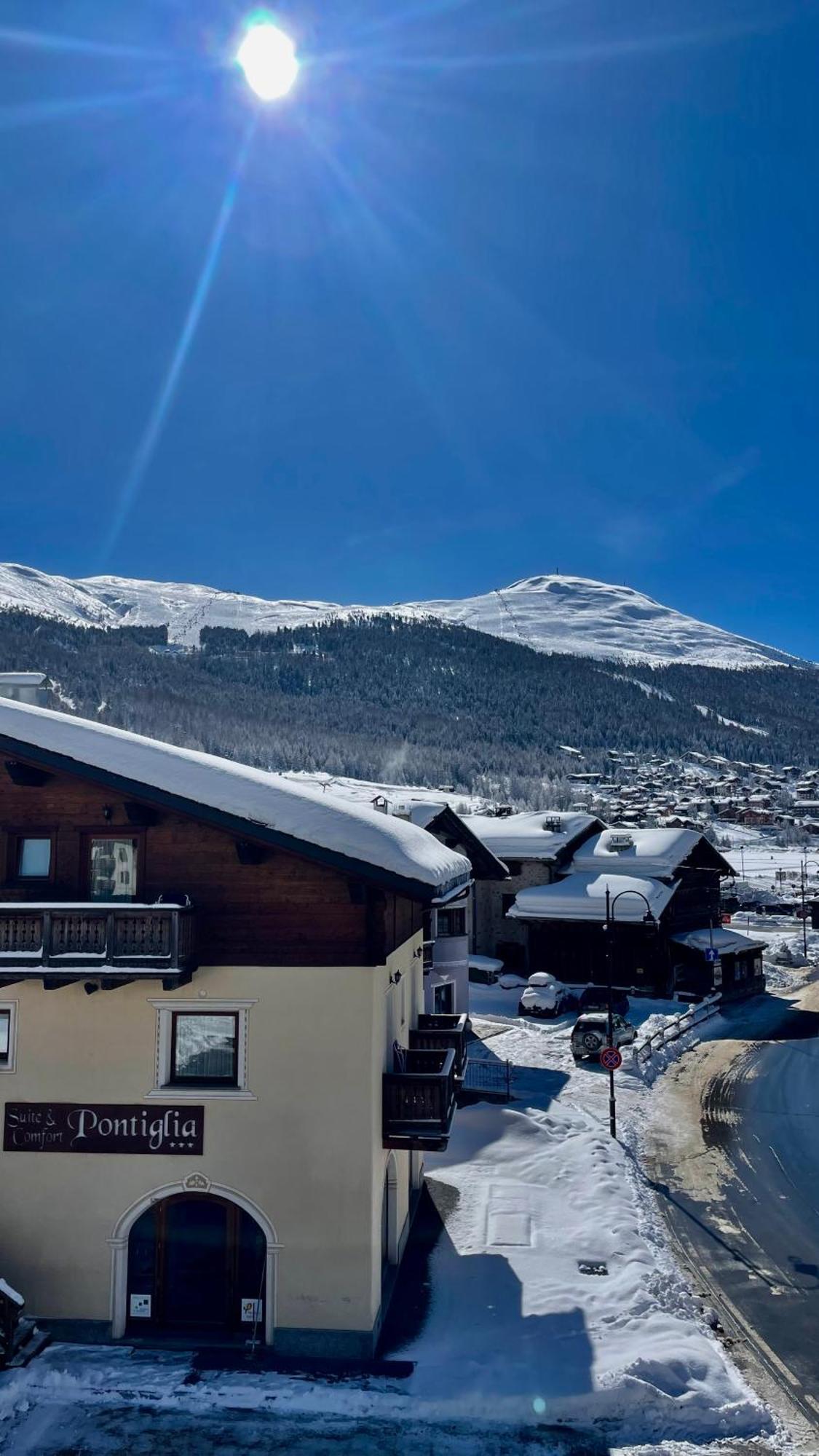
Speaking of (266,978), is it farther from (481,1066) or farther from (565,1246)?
(481,1066)

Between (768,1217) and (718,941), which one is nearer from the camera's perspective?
(768,1217)

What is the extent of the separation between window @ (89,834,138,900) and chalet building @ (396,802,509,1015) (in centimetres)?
1756

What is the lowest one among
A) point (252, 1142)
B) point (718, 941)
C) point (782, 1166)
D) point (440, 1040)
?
point (782, 1166)

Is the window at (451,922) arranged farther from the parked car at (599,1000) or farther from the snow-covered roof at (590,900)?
the snow-covered roof at (590,900)

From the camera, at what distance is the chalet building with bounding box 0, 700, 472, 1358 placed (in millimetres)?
14867

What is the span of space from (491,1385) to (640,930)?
37.1 meters

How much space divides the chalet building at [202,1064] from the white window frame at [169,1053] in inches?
1.5

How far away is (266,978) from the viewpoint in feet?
50.8

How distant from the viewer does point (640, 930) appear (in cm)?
4916

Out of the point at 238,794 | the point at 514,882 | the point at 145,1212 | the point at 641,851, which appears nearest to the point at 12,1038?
the point at 145,1212

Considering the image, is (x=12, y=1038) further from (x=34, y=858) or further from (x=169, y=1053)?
(x=34, y=858)

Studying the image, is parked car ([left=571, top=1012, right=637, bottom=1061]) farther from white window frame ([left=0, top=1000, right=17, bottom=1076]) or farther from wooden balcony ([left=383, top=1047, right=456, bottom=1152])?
white window frame ([left=0, top=1000, right=17, bottom=1076])

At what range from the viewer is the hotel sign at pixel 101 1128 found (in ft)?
50.1

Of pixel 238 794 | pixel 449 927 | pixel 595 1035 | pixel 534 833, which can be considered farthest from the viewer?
pixel 534 833
